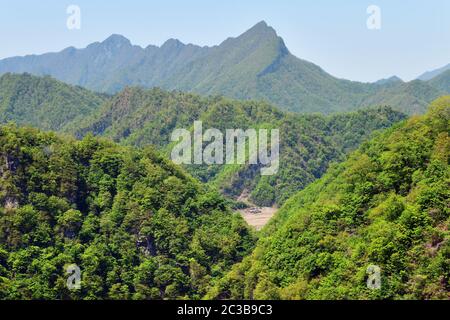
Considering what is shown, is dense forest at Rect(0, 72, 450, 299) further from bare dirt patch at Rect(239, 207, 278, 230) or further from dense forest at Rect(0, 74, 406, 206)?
dense forest at Rect(0, 74, 406, 206)

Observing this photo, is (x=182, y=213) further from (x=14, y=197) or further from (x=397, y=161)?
(x=397, y=161)

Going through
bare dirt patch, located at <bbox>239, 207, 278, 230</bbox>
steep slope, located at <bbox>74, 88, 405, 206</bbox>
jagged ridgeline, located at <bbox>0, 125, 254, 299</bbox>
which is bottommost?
bare dirt patch, located at <bbox>239, 207, 278, 230</bbox>

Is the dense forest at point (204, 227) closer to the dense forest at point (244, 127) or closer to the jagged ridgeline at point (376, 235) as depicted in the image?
the jagged ridgeline at point (376, 235)

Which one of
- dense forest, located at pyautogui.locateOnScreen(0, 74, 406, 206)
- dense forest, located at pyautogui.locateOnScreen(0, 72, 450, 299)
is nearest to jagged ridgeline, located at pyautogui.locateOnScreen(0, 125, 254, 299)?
dense forest, located at pyautogui.locateOnScreen(0, 72, 450, 299)

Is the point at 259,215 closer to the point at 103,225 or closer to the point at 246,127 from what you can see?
the point at 246,127

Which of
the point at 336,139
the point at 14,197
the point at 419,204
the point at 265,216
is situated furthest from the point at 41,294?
the point at 336,139
